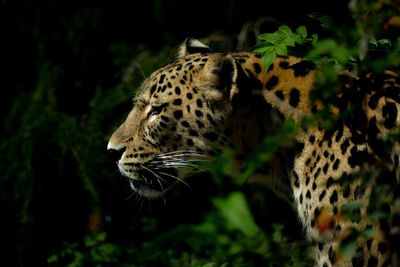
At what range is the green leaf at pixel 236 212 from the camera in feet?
8.88

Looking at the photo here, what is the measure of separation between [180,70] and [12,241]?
3330 millimetres

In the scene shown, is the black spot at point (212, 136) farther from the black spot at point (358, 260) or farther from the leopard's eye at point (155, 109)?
the black spot at point (358, 260)

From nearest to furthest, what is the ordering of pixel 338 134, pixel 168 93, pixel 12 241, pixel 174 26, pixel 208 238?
pixel 208 238 → pixel 338 134 → pixel 168 93 → pixel 12 241 → pixel 174 26

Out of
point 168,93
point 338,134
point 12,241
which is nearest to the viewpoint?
point 338,134

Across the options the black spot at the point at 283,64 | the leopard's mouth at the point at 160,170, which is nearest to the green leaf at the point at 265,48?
the black spot at the point at 283,64

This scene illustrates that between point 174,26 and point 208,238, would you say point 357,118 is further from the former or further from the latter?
point 174,26

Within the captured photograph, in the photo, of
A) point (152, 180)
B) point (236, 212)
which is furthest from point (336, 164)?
Result: point (236, 212)

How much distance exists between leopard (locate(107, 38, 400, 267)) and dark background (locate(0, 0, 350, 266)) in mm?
2089

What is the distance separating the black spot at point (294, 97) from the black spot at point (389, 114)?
26.5 inches

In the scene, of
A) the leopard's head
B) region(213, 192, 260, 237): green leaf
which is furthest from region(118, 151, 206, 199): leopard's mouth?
region(213, 192, 260, 237): green leaf

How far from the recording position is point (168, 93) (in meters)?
6.07

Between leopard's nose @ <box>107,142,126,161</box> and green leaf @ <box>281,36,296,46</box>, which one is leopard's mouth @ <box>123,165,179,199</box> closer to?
leopard's nose @ <box>107,142,126,161</box>

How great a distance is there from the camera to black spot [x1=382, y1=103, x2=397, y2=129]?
509cm

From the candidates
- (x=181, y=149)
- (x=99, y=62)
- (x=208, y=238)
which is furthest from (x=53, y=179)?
(x=208, y=238)
